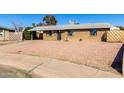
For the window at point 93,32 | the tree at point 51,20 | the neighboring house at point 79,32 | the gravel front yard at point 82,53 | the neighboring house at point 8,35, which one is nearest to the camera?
the gravel front yard at point 82,53

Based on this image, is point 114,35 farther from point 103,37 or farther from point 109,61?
point 109,61

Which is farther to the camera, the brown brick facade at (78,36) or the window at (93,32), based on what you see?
the window at (93,32)

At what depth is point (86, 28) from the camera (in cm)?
2664

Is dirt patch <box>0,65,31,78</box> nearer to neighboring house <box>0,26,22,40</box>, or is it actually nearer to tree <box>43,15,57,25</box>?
neighboring house <box>0,26,22,40</box>

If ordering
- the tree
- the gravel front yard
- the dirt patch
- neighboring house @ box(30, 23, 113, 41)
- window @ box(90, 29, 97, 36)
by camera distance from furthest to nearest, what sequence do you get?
the tree
window @ box(90, 29, 97, 36)
neighboring house @ box(30, 23, 113, 41)
the gravel front yard
the dirt patch

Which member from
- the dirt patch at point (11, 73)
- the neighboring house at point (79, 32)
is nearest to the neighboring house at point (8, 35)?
the neighboring house at point (79, 32)

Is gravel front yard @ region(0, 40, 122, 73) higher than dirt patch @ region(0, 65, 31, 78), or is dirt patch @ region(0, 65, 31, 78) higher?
gravel front yard @ region(0, 40, 122, 73)

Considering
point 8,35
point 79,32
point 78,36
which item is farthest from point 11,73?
point 8,35

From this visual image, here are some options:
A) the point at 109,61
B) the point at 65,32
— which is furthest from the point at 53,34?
the point at 109,61

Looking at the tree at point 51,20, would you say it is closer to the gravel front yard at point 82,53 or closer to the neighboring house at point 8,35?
the neighboring house at point 8,35

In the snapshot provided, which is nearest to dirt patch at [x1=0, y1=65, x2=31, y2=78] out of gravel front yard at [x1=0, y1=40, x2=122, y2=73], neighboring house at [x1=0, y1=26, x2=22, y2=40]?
gravel front yard at [x1=0, y1=40, x2=122, y2=73]

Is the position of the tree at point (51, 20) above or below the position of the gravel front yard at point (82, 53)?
above

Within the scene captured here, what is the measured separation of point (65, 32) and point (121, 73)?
71.5ft
